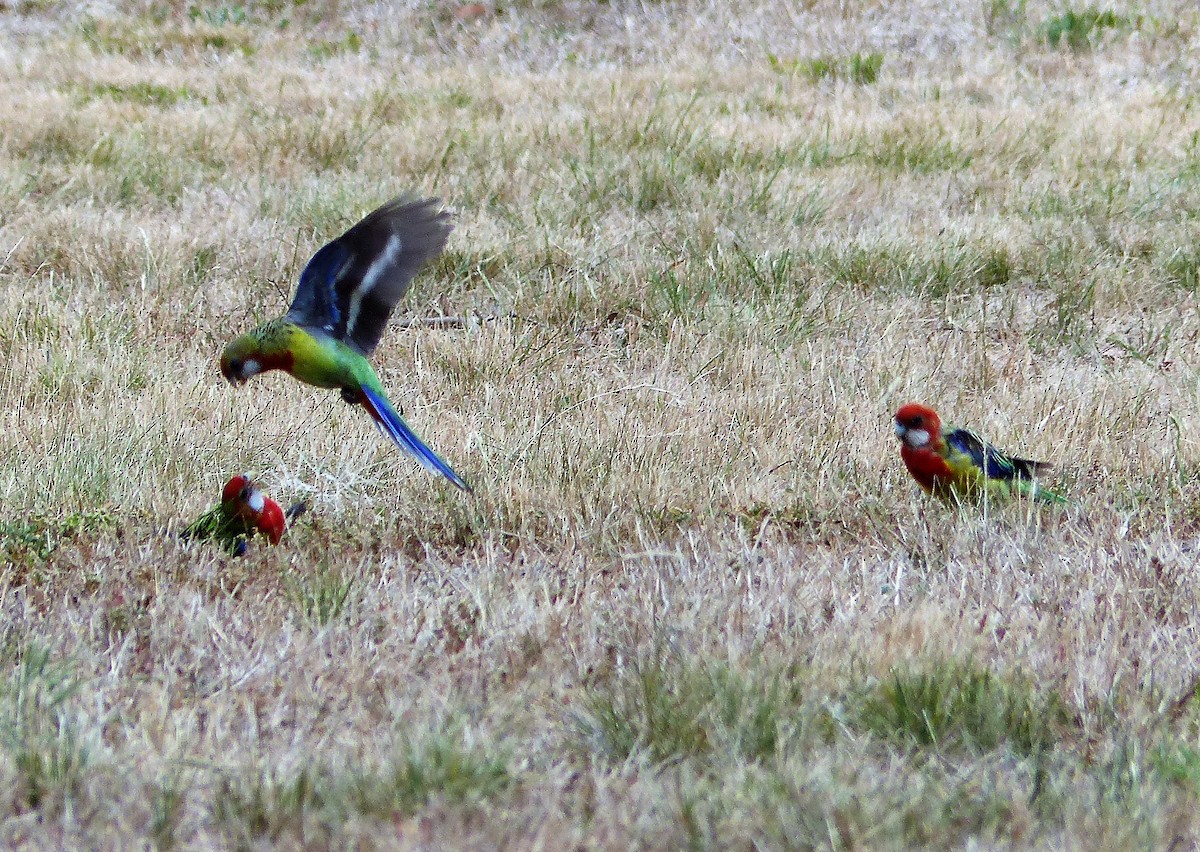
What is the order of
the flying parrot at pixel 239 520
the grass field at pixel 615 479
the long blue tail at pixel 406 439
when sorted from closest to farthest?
the grass field at pixel 615 479, the flying parrot at pixel 239 520, the long blue tail at pixel 406 439

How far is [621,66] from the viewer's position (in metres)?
11.5

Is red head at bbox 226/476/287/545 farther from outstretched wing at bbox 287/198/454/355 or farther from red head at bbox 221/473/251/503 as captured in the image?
outstretched wing at bbox 287/198/454/355

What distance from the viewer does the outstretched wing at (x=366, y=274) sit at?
3.99 m

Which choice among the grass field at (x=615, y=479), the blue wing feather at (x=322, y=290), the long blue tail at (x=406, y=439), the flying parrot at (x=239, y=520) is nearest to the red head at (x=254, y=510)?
the flying parrot at (x=239, y=520)

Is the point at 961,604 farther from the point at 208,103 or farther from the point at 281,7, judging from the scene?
the point at 281,7

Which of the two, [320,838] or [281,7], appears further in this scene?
[281,7]

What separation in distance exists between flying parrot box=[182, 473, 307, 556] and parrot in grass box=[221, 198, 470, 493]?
494 millimetres

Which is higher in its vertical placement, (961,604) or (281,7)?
(281,7)

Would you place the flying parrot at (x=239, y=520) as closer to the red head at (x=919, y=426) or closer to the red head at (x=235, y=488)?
the red head at (x=235, y=488)

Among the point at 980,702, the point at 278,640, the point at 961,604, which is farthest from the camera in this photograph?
the point at 961,604

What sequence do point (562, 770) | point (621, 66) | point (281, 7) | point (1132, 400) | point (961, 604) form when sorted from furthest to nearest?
point (281, 7), point (621, 66), point (1132, 400), point (961, 604), point (562, 770)

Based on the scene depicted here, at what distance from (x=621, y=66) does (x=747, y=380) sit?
6.96m

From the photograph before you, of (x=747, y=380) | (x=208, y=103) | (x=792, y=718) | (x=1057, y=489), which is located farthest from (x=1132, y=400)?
(x=208, y=103)

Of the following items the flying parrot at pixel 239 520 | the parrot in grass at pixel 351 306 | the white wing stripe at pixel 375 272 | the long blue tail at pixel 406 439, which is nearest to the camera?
the flying parrot at pixel 239 520
